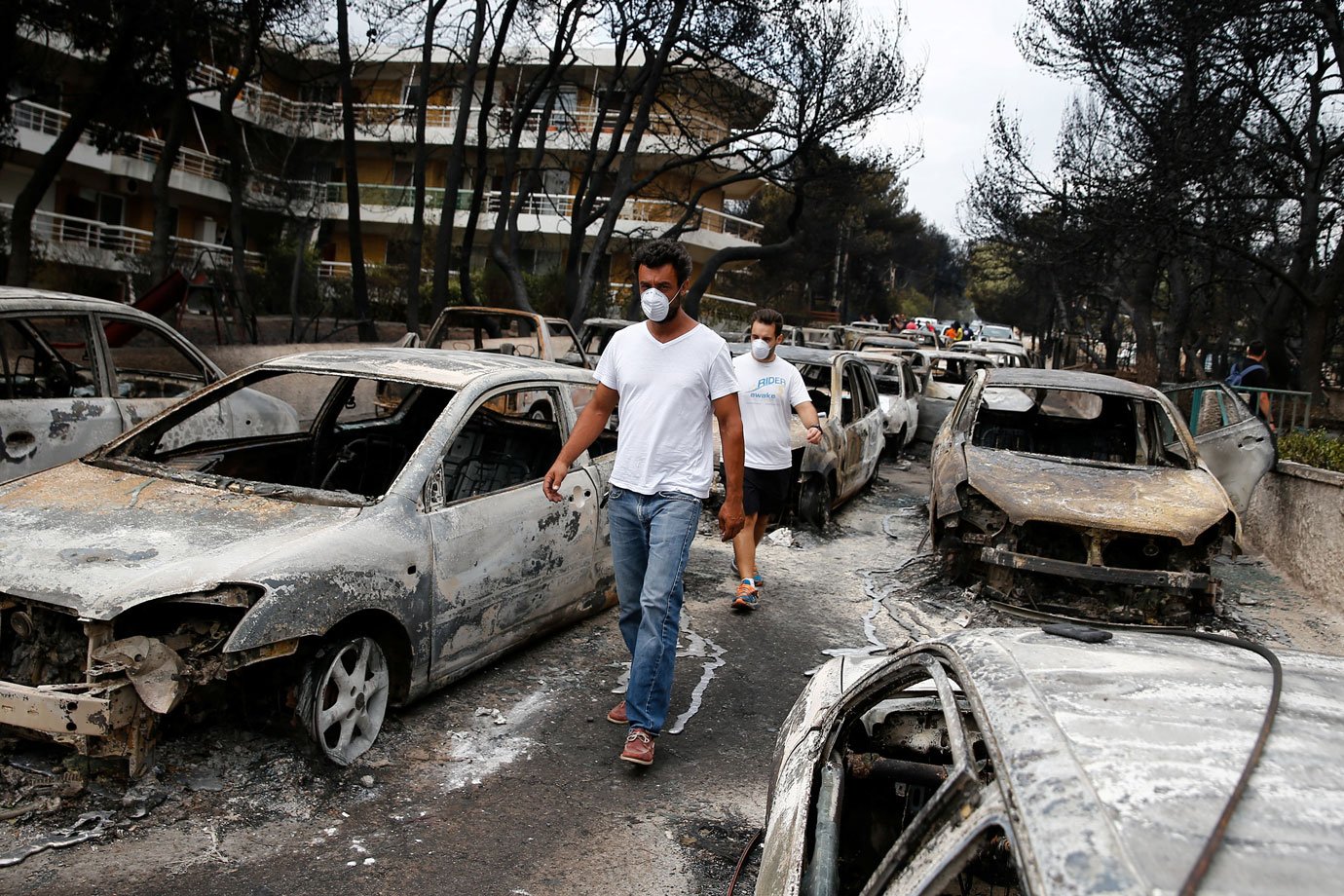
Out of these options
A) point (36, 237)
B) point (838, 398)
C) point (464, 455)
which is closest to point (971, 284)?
point (36, 237)

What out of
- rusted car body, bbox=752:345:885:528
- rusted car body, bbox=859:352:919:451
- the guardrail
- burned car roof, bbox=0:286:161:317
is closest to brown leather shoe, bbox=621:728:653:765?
burned car roof, bbox=0:286:161:317

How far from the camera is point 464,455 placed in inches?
228

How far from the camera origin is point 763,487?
6844 millimetres

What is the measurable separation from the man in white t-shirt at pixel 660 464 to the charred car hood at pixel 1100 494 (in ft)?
9.69

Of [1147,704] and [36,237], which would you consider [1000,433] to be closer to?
[1147,704]

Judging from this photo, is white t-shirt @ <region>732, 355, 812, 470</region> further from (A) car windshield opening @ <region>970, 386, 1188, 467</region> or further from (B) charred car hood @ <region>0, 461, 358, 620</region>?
(B) charred car hood @ <region>0, 461, 358, 620</region>

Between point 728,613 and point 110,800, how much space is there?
12.6 ft

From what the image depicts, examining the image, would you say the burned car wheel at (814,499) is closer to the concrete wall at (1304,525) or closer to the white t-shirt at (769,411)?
the white t-shirt at (769,411)

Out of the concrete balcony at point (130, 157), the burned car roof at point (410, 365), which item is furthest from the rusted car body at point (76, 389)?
the concrete balcony at point (130, 157)

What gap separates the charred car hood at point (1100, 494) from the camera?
20.9 feet

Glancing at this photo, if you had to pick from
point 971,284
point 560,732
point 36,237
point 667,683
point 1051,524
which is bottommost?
point 560,732

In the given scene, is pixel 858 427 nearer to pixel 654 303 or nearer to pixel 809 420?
pixel 809 420

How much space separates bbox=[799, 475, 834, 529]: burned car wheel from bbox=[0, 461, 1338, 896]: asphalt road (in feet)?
12.3

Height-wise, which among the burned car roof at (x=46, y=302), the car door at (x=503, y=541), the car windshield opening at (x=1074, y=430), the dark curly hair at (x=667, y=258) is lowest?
the car door at (x=503, y=541)
